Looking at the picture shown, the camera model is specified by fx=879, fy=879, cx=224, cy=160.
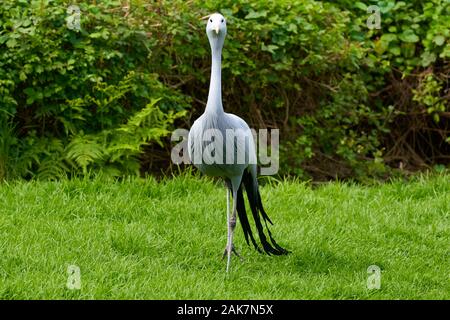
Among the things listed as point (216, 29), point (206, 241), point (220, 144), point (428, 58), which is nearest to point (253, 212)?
point (206, 241)

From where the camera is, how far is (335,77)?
28.8ft

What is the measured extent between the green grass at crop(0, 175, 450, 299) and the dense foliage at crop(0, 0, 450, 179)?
658 millimetres

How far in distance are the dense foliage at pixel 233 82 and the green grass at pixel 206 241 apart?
0.66 m

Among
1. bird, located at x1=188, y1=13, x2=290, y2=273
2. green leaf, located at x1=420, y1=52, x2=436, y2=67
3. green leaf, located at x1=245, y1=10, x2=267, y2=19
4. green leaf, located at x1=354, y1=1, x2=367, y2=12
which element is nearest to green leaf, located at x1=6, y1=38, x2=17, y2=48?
green leaf, located at x1=245, y1=10, x2=267, y2=19

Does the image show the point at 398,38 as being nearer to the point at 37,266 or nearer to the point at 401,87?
the point at 401,87

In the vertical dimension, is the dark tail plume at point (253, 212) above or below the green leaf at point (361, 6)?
below

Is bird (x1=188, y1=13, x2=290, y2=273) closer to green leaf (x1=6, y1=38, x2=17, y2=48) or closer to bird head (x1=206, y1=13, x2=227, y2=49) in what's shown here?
bird head (x1=206, y1=13, x2=227, y2=49)

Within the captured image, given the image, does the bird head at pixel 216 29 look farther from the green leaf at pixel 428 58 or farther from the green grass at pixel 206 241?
the green leaf at pixel 428 58

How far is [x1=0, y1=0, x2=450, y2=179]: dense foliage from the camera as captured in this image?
7434mm

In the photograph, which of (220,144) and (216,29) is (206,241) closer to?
(220,144)

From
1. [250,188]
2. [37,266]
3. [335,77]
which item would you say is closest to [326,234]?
[250,188]

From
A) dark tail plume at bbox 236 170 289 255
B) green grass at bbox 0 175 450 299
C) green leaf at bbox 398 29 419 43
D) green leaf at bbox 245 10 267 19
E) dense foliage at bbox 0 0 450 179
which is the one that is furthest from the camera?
green leaf at bbox 398 29 419 43

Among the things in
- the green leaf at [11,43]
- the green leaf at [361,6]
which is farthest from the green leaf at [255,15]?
the green leaf at [11,43]

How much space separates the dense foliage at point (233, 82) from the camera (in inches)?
293
